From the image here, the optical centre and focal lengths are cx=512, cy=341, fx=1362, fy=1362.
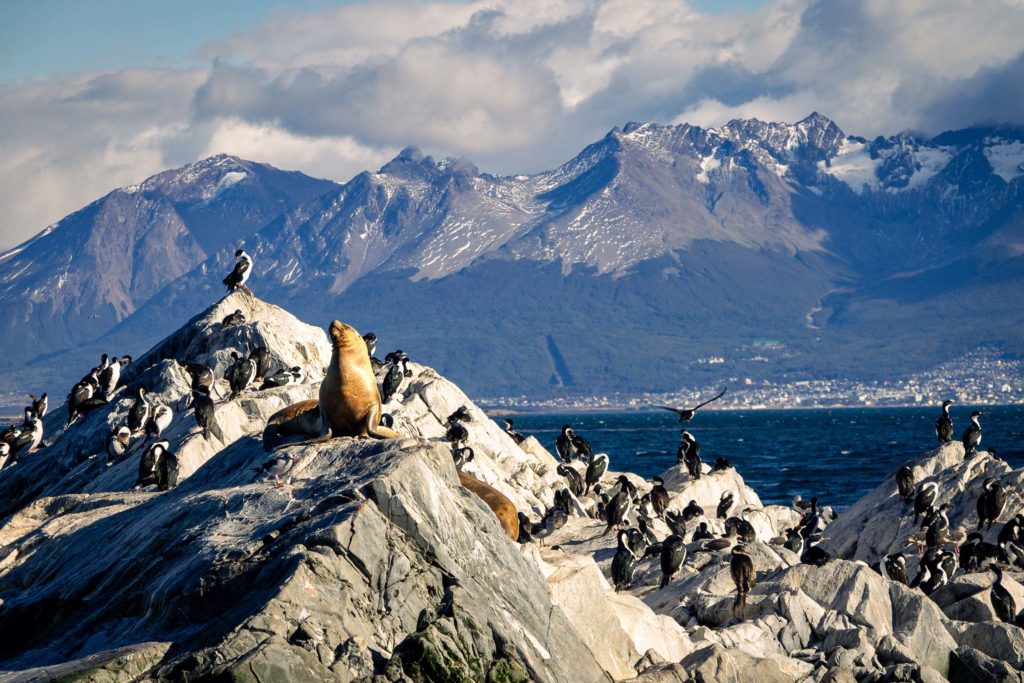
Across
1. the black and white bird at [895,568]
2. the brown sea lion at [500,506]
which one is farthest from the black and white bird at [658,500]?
the brown sea lion at [500,506]

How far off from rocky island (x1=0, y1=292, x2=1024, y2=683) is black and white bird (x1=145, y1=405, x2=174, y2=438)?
0.22 metres

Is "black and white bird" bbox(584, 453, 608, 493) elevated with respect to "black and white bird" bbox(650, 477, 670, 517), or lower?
lower

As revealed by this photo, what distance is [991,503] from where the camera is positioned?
31922 millimetres

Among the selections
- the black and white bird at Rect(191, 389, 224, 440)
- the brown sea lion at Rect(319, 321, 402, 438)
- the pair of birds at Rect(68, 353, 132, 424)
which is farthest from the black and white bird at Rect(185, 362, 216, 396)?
the brown sea lion at Rect(319, 321, 402, 438)

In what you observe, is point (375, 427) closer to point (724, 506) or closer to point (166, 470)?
point (166, 470)

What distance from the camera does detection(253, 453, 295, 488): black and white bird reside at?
17125 mm

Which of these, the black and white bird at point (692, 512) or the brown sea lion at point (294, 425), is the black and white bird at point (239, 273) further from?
the brown sea lion at point (294, 425)

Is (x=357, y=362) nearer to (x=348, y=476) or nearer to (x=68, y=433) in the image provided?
(x=348, y=476)

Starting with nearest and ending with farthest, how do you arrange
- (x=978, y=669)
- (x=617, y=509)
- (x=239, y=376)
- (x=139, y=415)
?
1. (x=978, y=669)
2. (x=139, y=415)
3. (x=239, y=376)
4. (x=617, y=509)

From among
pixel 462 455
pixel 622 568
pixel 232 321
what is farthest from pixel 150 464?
pixel 232 321

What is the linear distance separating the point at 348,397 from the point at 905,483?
62.0 feet

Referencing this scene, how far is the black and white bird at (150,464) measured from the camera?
965 inches

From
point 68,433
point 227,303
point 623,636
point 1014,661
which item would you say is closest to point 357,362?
point 623,636

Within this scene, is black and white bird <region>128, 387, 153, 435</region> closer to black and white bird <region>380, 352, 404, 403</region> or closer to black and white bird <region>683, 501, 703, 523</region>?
black and white bird <region>380, 352, 404, 403</region>
